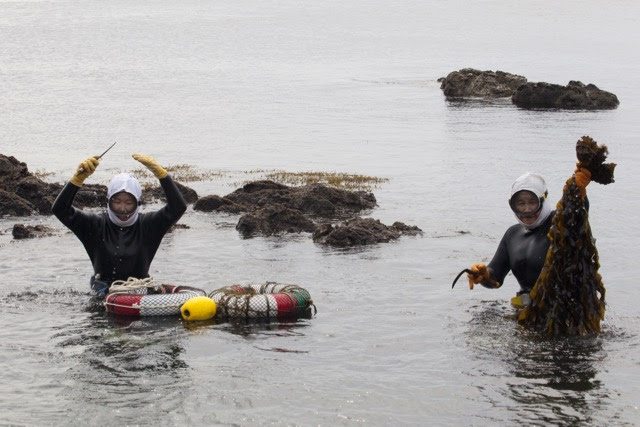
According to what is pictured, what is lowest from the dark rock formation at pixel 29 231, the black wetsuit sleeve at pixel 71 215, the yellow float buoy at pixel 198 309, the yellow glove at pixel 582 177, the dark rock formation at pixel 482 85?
the yellow float buoy at pixel 198 309

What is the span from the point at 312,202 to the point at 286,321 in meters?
11.2

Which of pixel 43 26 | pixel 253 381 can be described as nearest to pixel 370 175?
pixel 253 381

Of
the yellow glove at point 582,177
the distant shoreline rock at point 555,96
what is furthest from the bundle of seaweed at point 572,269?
the distant shoreline rock at point 555,96

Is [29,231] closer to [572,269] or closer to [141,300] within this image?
[141,300]

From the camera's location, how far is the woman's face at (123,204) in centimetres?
1928

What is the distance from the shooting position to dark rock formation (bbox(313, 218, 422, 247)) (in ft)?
85.7

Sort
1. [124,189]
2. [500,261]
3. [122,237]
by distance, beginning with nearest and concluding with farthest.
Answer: [500,261] < [124,189] < [122,237]

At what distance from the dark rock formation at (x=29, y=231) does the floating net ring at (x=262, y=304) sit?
8621mm

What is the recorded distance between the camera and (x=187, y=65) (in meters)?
95.7

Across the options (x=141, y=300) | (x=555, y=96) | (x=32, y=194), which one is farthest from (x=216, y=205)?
(x=555, y=96)

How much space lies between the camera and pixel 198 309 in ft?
62.3

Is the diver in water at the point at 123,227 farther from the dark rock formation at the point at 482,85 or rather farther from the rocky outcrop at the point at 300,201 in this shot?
the dark rock formation at the point at 482,85

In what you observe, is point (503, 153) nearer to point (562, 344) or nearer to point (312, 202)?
point (312, 202)

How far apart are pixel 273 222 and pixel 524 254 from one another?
10.4 m
